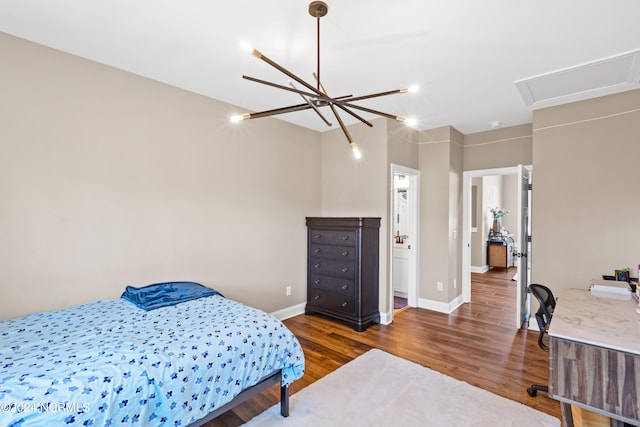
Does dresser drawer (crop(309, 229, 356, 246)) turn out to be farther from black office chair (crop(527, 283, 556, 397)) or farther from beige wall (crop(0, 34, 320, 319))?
black office chair (crop(527, 283, 556, 397))

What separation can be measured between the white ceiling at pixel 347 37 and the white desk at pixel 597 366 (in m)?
1.95

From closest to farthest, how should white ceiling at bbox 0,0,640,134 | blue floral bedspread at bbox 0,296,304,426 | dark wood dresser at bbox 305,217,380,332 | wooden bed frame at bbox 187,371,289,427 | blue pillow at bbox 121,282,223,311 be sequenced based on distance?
1. blue floral bedspread at bbox 0,296,304,426
2. wooden bed frame at bbox 187,371,289,427
3. white ceiling at bbox 0,0,640,134
4. blue pillow at bbox 121,282,223,311
5. dark wood dresser at bbox 305,217,380,332

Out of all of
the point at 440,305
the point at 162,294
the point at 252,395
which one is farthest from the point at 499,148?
the point at 162,294

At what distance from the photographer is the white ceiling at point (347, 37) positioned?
1904mm

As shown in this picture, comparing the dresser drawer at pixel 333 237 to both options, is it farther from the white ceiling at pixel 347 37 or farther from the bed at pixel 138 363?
the bed at pixel 138 363

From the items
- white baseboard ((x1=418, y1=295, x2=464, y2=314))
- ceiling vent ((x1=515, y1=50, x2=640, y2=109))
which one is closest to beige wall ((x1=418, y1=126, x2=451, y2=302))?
white baseboard ((x1=418, y1=295, x2=464, y2=314))

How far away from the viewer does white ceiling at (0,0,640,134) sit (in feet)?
6.25

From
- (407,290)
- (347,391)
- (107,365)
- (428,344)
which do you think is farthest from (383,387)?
(407,290)

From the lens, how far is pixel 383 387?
8.05ft

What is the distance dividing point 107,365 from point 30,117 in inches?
79.0

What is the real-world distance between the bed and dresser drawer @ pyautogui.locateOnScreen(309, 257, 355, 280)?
1.73 meters

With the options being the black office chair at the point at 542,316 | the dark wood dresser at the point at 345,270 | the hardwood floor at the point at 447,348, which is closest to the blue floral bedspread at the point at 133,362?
the hardwood floor at the point at 447,348

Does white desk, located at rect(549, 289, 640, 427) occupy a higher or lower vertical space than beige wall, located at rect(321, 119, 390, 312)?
lower

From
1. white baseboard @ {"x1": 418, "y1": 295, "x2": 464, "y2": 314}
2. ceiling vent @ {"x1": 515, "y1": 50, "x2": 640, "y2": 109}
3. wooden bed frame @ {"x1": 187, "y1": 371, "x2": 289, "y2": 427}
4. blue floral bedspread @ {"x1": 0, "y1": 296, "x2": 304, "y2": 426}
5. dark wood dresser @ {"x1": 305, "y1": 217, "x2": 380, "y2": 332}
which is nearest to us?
blue floral bedspread @ {"x1": 0, "y1": 296, "x2": 304, "y2": 426}
